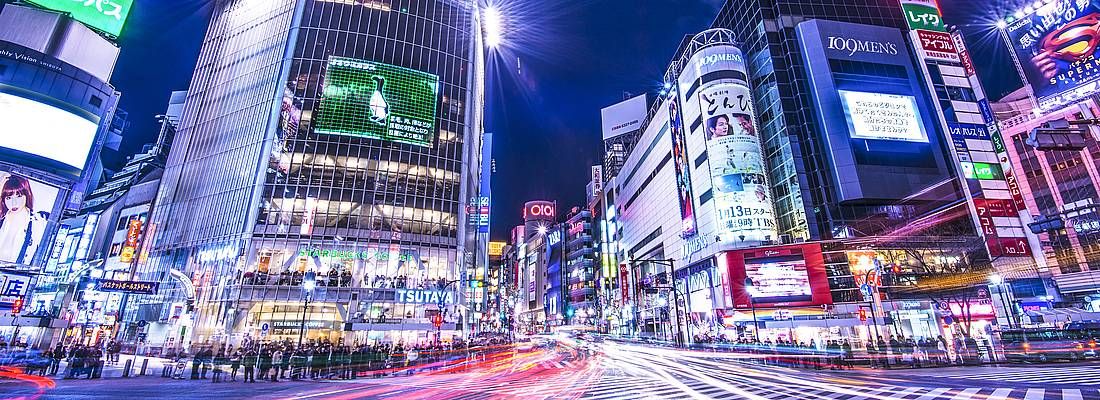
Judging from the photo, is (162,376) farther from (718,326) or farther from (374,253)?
(718,326)

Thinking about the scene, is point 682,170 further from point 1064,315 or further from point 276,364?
point 276,364

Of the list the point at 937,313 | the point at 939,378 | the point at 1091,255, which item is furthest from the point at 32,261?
the point at 1091,255

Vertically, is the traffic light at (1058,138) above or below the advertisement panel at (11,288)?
above

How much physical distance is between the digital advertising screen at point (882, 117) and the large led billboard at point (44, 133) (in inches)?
2604

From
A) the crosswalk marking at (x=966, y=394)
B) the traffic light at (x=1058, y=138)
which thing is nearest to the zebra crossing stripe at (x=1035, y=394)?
the crosswalk marking at (x=966, y=394)

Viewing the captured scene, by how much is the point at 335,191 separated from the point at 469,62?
27.8m

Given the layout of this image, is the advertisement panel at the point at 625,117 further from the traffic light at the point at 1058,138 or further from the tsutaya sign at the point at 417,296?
the traffic light at the point at 1058,138

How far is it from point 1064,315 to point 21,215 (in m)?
69.7

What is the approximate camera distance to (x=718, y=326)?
47.7 metres

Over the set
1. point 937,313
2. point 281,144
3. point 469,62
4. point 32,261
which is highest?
point 469,62

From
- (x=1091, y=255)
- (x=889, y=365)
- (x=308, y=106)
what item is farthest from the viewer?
(x=308, y=106)

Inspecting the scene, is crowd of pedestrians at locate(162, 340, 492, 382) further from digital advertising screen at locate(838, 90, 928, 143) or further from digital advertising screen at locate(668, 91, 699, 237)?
digital advertising screen at locate(838, 90, 928, 143)

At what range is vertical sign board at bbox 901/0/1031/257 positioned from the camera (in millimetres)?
35594

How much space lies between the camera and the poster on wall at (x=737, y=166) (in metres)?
47.3
